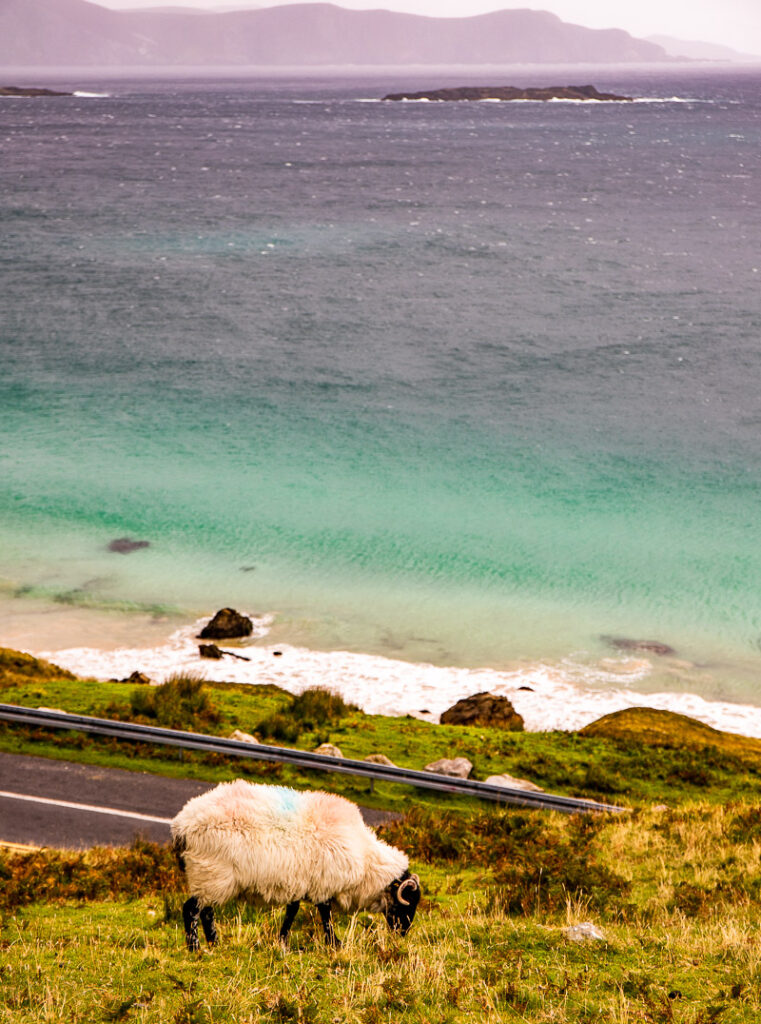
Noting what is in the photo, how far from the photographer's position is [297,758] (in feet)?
57.5

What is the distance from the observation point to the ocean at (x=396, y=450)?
31.3m

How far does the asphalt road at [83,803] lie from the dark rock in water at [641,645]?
16800 mm

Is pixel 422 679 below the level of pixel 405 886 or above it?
below

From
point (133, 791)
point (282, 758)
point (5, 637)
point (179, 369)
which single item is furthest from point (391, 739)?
point (179, 369)

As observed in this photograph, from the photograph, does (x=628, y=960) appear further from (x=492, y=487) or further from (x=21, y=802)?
(x=492, y=487)

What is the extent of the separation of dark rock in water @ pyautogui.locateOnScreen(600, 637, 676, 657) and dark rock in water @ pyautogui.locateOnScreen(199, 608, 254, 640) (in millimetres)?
11032

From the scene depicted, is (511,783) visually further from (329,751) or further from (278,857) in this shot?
(278,857)

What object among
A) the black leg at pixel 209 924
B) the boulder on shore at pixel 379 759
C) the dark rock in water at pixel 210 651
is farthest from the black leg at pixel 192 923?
the dark rock in water at pixel 210 651

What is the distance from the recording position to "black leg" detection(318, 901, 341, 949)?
30.8ft

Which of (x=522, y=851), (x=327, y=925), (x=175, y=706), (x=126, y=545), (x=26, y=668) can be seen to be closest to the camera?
(x=327, y=925)

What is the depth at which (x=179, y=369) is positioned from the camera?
5578cm

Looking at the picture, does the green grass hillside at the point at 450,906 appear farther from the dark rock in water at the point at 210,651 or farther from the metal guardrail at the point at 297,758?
the dark rock in water at the point at 210,651

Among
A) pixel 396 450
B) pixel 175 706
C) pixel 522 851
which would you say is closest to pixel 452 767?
pixel 522 851

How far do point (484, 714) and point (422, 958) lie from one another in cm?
1536
